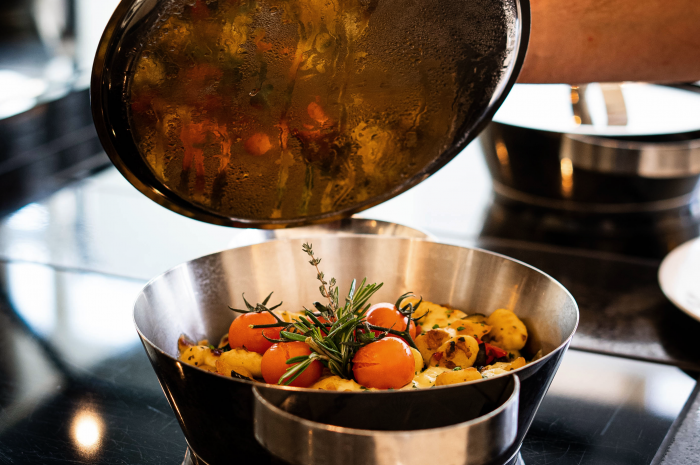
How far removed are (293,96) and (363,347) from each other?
25 cm

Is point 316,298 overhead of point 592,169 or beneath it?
beneath

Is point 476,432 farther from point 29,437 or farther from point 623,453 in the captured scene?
point 29,437

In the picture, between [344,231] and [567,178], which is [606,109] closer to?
[567,178]

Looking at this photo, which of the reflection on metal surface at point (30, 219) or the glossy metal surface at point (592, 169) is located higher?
the glossy metal surface at point (592, 169)

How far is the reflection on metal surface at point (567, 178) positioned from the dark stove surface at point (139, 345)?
0.49 feet

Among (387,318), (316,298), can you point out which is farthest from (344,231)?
(387,318)

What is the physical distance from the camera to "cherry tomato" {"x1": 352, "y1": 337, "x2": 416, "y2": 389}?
0.57m

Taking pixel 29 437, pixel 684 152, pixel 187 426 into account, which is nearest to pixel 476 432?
pixel 187 426

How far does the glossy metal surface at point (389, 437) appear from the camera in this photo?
45 cm

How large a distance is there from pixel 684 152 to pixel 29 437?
1.17 m

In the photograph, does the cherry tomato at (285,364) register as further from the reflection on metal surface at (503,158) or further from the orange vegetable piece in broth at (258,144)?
the reflection on metal surface at (503,158)

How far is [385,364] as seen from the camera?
0.57 meters

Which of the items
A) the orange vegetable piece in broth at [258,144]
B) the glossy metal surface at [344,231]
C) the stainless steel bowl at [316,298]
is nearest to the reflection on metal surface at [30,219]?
the glossy metal surface at [344,231]

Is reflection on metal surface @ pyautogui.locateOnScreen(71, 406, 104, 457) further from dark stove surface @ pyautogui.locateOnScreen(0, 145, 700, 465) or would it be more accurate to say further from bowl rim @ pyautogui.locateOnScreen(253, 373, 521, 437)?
bowl rim @ pyautogui.locateOnScreen(253, 373, 521, 437)
